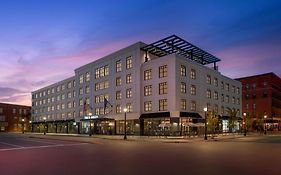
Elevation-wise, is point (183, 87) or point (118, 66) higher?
point (118, 66)

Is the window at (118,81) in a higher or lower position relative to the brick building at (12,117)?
higher

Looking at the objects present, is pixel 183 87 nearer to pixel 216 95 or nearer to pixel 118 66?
pixel 216 95

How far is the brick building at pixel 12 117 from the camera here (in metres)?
134

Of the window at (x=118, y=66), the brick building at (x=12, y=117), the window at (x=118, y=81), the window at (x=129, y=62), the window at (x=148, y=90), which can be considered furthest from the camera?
the brick building at (x=12, y=117)

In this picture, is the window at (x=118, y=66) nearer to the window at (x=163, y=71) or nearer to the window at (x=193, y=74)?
the window at (x=163, y=71)

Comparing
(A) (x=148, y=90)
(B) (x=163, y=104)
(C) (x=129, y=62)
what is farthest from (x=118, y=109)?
(B) (x=163, y=104)

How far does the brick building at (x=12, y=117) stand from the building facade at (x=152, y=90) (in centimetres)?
5764

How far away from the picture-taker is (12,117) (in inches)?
5428

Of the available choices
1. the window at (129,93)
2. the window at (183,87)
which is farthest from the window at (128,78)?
the window at (183,87)

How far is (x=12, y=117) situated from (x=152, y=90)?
310ft

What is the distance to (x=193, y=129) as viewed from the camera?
208ft

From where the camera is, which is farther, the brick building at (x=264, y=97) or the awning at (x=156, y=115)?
the brick building at (x=264, y=97)

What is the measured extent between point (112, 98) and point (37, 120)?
6122 cm

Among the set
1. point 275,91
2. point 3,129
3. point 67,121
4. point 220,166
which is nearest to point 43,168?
point 220,166
